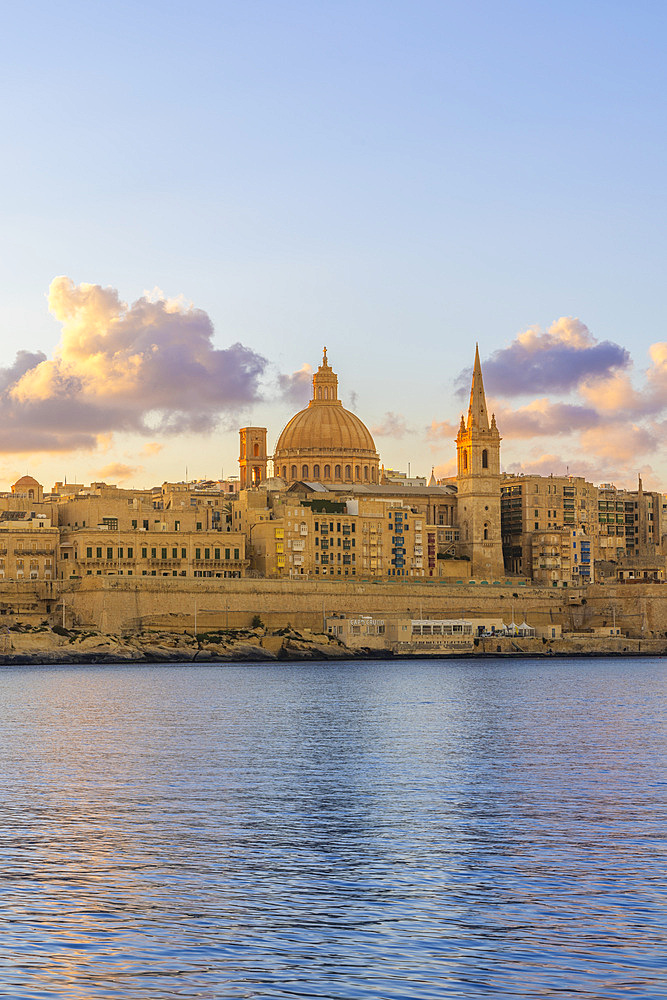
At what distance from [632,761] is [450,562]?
79475 millimetres

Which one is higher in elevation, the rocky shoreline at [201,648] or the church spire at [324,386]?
the church spire at [324,386]

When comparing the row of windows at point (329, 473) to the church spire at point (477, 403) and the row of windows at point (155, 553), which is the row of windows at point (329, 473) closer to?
the church spire at point (477, 403)

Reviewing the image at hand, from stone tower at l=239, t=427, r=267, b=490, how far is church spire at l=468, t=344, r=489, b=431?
18.9 m

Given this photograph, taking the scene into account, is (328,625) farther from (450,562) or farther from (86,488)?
(86,488)

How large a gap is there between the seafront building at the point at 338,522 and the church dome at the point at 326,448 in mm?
123

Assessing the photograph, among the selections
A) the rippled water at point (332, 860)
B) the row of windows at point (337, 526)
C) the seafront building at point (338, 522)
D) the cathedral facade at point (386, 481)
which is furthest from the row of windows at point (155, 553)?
the rippled water at point (332, 860)

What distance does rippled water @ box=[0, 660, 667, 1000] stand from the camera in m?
12.6

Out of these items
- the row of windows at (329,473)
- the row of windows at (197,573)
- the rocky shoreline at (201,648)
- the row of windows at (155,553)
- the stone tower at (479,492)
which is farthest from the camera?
the row of windows at (329,473)

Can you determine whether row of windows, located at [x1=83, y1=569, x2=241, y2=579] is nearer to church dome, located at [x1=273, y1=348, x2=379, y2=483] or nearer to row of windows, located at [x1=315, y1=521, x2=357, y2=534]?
row of windows, located at [x1=315, y1=521, x2=357, y2=534]

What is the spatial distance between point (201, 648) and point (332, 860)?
69649 mm

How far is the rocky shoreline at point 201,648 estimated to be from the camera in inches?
3280

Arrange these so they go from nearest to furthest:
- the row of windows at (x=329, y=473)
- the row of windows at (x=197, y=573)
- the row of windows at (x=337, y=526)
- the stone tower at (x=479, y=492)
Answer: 1. the row of windows at (x=197, y=573)
2. the row of windows at (x=337, y=526)
3. the stone tower at (x=479, y=492)
4. the row of windows at (x=329, y=473)

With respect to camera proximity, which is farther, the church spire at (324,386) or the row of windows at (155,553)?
the church spire at (324,386)

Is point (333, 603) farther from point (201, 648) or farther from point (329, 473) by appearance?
point (329, 473)
